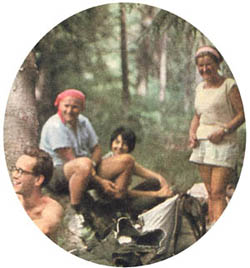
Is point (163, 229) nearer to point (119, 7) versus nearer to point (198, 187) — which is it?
point (198, 187)

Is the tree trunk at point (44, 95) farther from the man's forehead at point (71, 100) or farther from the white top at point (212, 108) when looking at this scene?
the white top at point (212, 108)

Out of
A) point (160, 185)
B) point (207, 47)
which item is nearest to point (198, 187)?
point (160, 185)

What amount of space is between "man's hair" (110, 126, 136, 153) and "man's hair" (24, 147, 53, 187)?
1.30 feet

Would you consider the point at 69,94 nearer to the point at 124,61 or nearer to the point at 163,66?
the point at 124,61

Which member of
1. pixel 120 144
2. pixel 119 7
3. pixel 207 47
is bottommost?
pixel 120 144

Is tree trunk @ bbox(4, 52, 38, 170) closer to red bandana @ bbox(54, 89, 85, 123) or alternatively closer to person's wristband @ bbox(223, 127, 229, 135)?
red bandana @ bbox(54, 89, 85, 123)

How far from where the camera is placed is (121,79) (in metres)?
3.38

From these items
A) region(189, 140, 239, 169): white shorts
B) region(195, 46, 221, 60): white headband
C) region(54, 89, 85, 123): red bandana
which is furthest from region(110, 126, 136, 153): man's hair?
region(195, 46, 221, 60): white headband

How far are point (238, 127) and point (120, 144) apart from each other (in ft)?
2.41

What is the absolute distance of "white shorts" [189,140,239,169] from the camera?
11.4 feet

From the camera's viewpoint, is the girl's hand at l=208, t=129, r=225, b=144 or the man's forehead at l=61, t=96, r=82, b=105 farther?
the girl's hand at l=208, t=129, r=225, b=144

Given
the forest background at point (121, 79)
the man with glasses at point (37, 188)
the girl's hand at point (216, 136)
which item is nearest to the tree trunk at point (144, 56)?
the forest background at point (121, 79)

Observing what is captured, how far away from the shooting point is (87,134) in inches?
133

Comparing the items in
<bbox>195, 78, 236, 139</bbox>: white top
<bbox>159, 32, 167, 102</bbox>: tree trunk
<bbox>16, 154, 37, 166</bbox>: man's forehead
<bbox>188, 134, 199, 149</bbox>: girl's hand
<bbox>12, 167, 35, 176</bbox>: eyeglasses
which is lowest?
<bbox>12, 167, 35, 176</bbox>: eyeglasses
